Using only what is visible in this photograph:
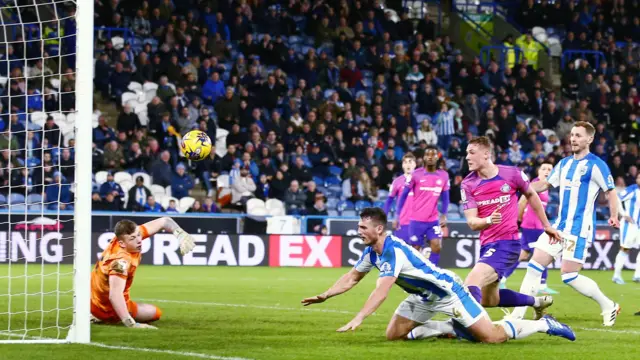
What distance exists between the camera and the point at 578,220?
10805 millimetres

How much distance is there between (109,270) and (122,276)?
0.16 meters

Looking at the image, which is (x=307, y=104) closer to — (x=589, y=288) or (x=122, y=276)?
(x=589, y=288)

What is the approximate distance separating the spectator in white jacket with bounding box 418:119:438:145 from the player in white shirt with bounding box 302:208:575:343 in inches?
664

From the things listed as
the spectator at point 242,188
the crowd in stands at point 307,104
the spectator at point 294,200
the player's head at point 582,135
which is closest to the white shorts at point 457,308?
the player's head at point 582,135

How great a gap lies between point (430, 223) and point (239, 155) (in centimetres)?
826

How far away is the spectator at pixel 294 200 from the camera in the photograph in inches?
904

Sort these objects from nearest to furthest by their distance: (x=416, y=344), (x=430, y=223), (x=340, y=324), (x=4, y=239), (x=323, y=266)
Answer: (x=416, y=344) < (x=340, y=324) < (x=430, y=223) < (x=4, y=239) < (x=323, y=266)

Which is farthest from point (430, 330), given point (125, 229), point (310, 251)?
point (310, 251)

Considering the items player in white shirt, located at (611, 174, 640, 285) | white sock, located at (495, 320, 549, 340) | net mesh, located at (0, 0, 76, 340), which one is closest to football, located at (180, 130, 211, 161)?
net mesh, located at (0, 0, 76, 340)

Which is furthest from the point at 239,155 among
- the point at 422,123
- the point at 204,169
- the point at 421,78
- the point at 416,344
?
the point at 416,344

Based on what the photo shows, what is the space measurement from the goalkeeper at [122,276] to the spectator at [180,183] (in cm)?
1242

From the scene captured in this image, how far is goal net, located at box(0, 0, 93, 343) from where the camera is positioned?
8.21 metres

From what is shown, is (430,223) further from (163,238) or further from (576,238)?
(163,238)

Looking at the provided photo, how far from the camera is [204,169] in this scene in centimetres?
2331
